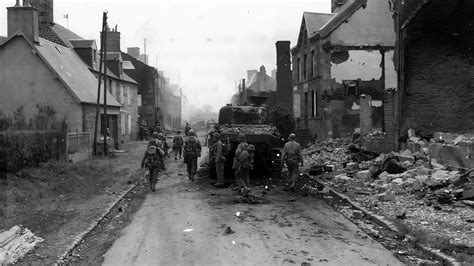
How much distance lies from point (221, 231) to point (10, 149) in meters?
7.66

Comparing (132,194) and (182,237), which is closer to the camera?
(182,237)

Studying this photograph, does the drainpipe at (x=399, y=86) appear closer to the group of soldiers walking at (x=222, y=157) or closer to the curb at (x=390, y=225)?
the curb at (x=390, y=225)

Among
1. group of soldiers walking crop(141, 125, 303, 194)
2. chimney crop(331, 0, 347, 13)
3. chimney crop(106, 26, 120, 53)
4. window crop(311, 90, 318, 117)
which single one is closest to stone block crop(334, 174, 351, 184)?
group of soldiers walking crop(141, 125, 303, 194)

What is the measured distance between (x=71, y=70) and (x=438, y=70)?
21749 mm

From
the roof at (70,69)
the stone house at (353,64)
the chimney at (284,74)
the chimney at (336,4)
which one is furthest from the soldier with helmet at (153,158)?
the chimney at (284,74)

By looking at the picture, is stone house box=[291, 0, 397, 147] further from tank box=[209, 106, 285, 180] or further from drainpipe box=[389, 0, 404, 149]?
tank box=[209, 106, 285, 180]

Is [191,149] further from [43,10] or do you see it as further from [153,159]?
[43,10]

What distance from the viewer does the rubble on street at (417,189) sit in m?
8.47

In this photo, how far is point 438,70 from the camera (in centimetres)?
1798

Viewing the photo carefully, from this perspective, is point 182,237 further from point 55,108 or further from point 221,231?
point 55,108

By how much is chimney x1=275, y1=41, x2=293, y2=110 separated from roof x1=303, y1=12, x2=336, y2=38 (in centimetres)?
1201

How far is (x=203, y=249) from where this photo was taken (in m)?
7.13

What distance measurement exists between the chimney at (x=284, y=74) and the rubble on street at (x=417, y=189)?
2837 cm

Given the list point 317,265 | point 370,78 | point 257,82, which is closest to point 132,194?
point 317,265
